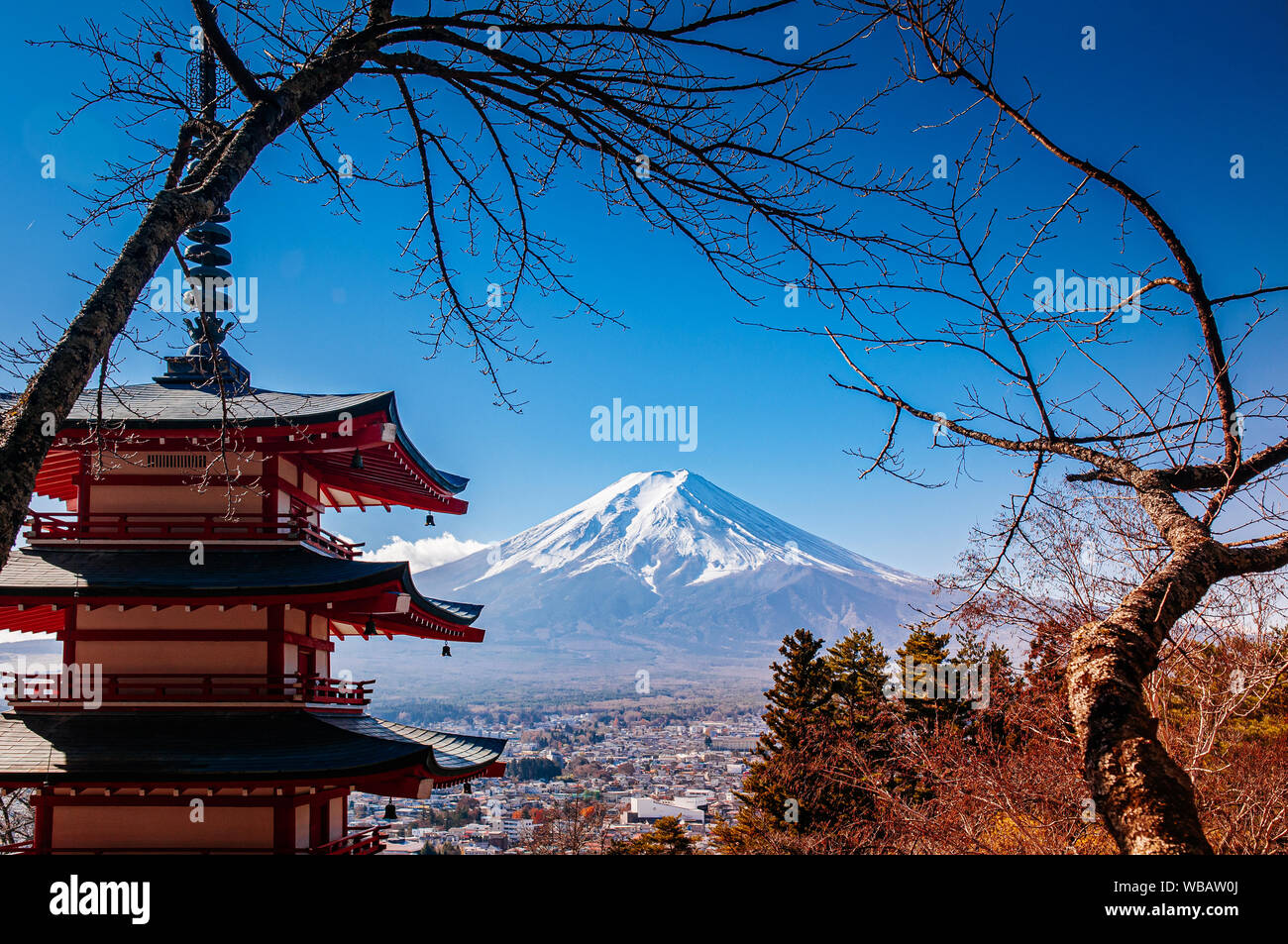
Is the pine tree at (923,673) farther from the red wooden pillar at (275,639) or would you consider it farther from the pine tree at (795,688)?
the red wooden pillar at (275,639)

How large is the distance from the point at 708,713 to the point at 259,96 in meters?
89.1

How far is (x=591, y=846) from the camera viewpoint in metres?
23.7

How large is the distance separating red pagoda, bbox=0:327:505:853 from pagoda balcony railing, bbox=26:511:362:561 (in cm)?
2

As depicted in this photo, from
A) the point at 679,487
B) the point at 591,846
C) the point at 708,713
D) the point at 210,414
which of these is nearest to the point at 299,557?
the point at 210,414

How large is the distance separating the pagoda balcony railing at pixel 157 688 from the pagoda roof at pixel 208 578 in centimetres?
75

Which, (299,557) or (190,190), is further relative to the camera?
(299,557)

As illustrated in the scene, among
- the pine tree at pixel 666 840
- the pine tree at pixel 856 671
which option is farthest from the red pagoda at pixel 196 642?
the pine tree at pixel 856 671

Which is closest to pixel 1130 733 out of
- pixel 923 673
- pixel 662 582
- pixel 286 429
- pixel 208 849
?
pixel 286 429

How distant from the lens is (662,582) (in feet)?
500

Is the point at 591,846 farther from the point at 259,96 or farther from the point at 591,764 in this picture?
the point at 591,764

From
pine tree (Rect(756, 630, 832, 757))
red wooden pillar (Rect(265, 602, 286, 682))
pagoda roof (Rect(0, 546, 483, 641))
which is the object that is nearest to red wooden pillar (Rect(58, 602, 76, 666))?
pagoda roof (Rect(0, 546, 483, 641))

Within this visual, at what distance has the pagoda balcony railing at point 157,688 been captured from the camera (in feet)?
26.1

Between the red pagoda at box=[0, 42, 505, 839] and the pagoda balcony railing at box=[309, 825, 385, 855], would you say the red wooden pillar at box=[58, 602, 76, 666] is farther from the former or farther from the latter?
the pagoda balcony railing at box=[309, 825, 385, 855]

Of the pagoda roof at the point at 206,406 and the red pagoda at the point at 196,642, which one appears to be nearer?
the red pagoda at the point at 196,642
